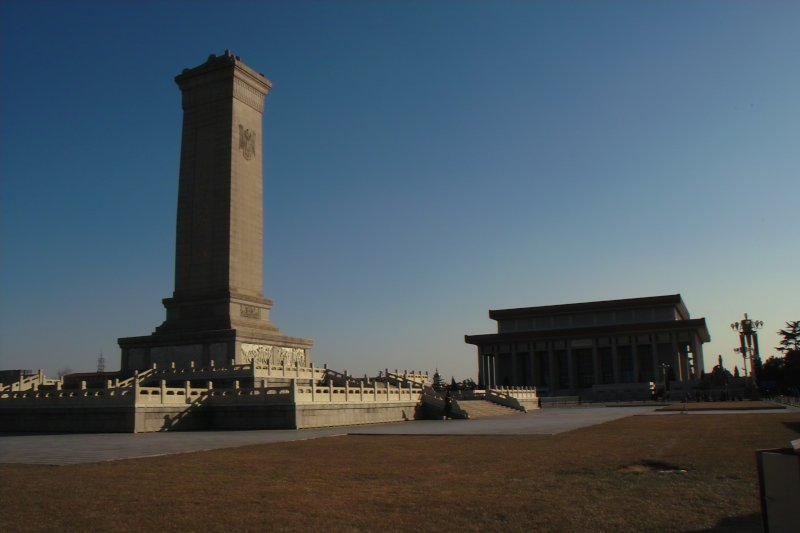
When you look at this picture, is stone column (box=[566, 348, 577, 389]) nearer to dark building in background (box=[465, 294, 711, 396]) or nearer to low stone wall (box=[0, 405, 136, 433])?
dark building in background (box=[465, 294, 711, 396])

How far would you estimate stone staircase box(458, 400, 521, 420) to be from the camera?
37125 millimetres

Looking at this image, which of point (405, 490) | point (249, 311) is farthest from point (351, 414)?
point (405, 490)

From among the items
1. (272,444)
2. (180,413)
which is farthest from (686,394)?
(272,444)

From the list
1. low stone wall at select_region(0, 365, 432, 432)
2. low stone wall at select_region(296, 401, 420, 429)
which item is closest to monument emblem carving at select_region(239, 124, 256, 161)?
low stone wall at select_region(296, 401, 420, 429)

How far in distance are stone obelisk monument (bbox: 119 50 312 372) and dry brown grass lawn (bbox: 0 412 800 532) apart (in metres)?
30.2

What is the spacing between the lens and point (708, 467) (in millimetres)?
12164

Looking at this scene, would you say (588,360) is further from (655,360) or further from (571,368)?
(655,360)

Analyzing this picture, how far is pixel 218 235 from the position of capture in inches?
1886

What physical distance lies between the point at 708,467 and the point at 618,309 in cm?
7963

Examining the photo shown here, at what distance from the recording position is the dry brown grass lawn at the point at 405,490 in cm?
802

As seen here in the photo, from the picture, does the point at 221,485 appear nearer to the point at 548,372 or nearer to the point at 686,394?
the point at 686,394

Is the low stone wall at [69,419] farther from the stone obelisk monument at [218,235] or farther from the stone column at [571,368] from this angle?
the stone column at [571,368]

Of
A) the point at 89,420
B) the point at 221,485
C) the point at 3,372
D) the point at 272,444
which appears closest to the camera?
the point at 221,485

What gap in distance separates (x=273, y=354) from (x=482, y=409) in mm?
14843
